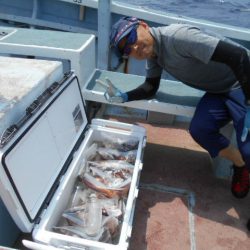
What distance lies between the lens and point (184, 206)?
239 centimetres

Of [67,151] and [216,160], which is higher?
[67,151]

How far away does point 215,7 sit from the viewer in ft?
28.4

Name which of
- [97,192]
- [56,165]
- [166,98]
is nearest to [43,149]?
[56,165]

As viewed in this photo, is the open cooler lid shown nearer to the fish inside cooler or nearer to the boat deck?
the fish inside cooler

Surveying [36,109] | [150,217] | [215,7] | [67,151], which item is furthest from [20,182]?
[215,7]

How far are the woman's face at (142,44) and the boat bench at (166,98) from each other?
428 mm

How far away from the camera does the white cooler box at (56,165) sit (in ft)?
5.05

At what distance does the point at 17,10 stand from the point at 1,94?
2.99m

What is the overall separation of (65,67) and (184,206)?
4.68 feet

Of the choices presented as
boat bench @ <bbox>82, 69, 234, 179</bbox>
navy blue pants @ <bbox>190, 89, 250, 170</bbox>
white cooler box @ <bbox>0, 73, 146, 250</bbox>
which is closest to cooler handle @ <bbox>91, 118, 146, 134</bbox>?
white cooler box @ <bbox>0, 73, 146, 250</bbox>

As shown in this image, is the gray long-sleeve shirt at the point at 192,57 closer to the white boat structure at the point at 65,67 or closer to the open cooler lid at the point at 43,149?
the white boat structure at the point at 65,67

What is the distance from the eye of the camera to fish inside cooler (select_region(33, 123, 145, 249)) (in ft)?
5.65

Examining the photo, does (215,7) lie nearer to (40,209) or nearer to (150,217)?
(150,217)

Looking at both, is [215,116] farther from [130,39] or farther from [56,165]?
[56,165]
